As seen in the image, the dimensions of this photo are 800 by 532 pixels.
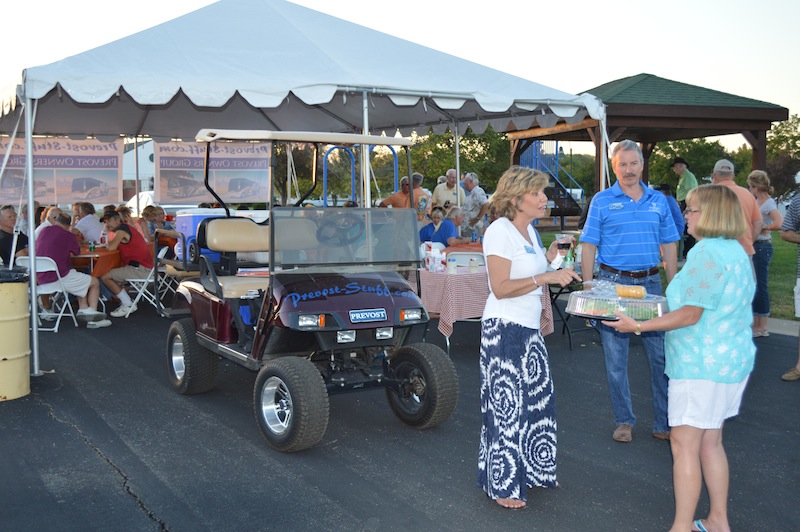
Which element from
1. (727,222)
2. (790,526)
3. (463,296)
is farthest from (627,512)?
(463,296)

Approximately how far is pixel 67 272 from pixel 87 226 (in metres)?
2.85

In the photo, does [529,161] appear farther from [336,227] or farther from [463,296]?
[336,227]

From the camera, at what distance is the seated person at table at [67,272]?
9.56 metres

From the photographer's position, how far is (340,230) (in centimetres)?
553

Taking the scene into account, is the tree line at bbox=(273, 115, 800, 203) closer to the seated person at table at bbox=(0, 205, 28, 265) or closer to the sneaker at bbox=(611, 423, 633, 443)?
the seated person at table at bbox=(0, 205, 28, 265)

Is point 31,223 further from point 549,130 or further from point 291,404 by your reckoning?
point 549,130

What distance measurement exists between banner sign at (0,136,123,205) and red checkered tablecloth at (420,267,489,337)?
635cm

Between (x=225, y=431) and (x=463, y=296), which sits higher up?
(x=463, y=296)

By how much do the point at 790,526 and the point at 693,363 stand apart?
1158 millimetres

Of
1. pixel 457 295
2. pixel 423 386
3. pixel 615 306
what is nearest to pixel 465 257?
pixel 457 295

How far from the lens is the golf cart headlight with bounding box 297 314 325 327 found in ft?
16.5

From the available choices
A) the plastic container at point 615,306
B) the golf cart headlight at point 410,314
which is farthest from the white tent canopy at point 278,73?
the plastic container at point 615,306

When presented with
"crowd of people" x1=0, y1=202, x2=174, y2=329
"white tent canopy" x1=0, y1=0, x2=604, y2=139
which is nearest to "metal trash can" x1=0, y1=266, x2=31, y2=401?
"white tent canopy" x1=0, y1=0, x2=604, y2=139

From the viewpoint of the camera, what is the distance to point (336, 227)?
553 cm
